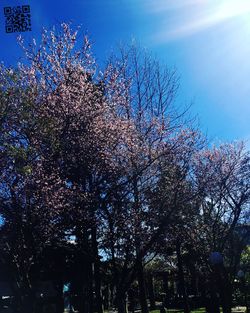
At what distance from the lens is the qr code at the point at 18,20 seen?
9195 mm

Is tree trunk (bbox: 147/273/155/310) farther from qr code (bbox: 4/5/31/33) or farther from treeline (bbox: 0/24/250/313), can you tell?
qr code (bbox: 4/5/31/33)

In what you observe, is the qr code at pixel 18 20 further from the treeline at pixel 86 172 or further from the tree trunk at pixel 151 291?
the tree trunk at pixel 151 291

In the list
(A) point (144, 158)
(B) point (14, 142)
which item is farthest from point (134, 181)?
(B) point (14, 142)

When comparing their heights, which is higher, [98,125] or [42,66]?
[42,66]

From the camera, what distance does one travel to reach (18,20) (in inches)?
364

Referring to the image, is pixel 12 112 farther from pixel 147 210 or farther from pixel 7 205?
pixel 147 210

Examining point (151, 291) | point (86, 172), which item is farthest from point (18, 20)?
point (151, 291)

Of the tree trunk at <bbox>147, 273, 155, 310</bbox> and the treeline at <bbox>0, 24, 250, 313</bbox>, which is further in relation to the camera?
the tree trunk at <bbox>147, 273, 155, 310</bbox>

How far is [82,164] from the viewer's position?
12.7 metres

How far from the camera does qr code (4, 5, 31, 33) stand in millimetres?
9195

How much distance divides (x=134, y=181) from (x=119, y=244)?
2072 mm

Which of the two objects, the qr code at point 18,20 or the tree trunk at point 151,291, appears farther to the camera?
A: the tree trunk at point 151,291

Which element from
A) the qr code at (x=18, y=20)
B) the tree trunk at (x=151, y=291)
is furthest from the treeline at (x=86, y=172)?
the tree trunk at (x=151, y=291)

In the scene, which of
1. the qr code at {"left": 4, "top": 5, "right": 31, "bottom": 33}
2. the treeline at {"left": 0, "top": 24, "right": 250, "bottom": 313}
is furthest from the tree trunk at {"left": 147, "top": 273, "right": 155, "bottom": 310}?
the qr code at {"left": 4, "top": 5, "right": 31, "bottom": 33}
